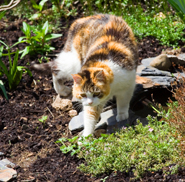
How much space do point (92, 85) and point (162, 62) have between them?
64.1 inches

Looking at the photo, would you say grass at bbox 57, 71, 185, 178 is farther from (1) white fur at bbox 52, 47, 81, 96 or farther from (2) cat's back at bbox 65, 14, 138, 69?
(1) white fur at bbox 52, 47, 81, 96

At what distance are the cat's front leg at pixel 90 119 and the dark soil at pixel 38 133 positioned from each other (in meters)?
0.35

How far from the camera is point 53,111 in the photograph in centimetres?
423

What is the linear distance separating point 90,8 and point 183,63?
8.47 feet

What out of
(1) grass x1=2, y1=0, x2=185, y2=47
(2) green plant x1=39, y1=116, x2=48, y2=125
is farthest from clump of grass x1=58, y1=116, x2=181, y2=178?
(1) grass x1=2, y1=0, x2=185, y2=47

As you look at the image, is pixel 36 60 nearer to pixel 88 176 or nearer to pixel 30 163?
pixel 30 163

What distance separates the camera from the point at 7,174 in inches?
116

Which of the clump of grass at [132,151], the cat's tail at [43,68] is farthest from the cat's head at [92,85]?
the cat's tail at [43,68]

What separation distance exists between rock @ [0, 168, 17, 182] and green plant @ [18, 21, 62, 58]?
2.35m

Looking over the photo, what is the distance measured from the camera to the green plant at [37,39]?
5000 millimetres

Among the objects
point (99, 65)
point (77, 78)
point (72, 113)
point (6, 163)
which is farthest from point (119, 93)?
point (6, 163)

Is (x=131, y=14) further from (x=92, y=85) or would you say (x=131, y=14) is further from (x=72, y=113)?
(x=92, y=85)

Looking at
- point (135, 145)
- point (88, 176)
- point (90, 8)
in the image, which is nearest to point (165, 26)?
point (90, 8)

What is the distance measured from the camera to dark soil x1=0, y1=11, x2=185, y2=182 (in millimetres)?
2949
